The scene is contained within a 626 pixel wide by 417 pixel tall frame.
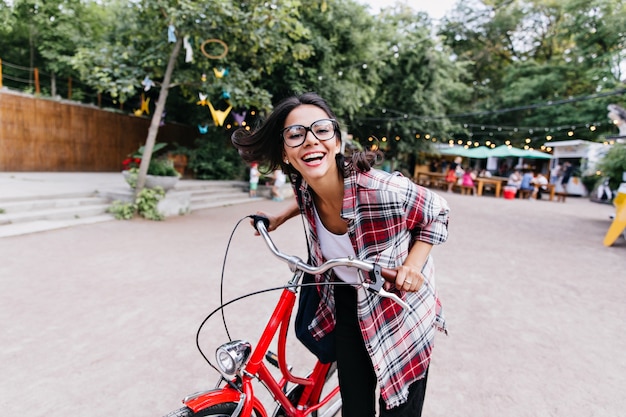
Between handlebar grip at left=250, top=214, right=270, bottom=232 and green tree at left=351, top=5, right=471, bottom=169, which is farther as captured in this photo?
green tree at left=351, top=5, right=471, bottom=169

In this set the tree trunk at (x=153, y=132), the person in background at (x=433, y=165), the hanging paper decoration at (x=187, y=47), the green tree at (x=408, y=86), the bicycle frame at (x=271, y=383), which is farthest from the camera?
the person in background at (x=433, y=165)

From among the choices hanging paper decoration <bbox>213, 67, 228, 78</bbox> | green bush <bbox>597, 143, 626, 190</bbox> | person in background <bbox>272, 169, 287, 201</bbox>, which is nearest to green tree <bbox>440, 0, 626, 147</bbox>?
green bush <bbox>597, 143, 626, 190</bbox>

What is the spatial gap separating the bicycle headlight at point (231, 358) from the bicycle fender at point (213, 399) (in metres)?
0.09

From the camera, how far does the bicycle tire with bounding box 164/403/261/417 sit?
126 centimetres

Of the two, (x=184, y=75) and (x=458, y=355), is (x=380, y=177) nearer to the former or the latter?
(x=458, y=355)

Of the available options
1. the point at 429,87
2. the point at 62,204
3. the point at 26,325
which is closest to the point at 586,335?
the point at 26,325

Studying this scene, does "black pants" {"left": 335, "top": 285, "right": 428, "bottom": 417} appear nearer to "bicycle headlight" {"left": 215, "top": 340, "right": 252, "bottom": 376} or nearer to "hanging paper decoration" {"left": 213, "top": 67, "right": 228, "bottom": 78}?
"bicycle headlight" {"left": 215, "top": 340, "right": 252, "bottom": 376}

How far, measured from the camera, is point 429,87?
57.1ft

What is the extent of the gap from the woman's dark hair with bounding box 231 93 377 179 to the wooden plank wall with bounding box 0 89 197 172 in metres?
12.3

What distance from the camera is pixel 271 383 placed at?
162cm

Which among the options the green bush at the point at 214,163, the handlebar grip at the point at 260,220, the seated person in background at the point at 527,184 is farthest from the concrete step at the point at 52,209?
the seated person in background at the point at 527,184

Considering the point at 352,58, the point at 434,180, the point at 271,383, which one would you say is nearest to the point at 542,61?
the point at 434,180

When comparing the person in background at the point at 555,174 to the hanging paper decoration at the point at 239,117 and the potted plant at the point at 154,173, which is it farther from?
the potted plant at the point at 154,173

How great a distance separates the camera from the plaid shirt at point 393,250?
4.42ft
